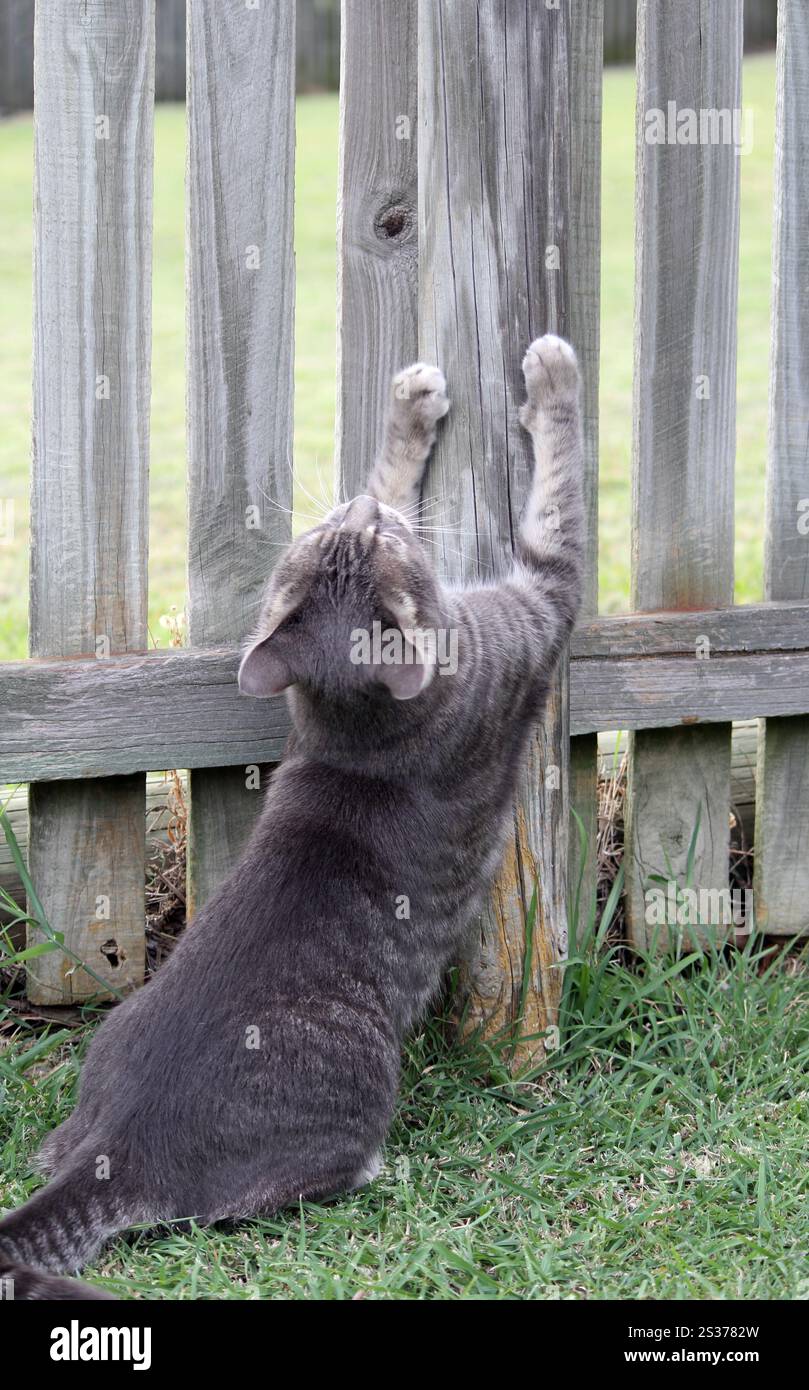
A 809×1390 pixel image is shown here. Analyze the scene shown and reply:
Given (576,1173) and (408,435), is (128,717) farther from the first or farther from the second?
(576,1173)

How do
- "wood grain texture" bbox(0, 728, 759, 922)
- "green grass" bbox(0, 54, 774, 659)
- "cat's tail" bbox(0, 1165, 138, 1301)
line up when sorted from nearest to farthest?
"cat's tail" bbox(0, 1165, 138, 1301)
"wood grain texture" bbox(0, 728, 759, 922)
"green grass" bbox(0, 54, 774, 659)

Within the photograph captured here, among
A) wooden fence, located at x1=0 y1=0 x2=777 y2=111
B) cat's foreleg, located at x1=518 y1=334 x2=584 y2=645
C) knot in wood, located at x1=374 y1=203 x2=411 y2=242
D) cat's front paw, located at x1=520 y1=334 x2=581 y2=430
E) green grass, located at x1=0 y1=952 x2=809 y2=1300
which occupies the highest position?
wooden fence, located at x1=0 y1=0 x2=777 y2=111

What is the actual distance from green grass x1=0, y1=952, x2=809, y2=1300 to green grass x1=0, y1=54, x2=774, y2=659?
1.49 meters

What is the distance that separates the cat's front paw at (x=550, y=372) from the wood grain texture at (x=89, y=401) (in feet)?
2.78

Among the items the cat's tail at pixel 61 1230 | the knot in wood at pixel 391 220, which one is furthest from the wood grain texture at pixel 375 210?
the cat's tail at pixel 61 1230

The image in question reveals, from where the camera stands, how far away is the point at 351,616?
2793 millimetres

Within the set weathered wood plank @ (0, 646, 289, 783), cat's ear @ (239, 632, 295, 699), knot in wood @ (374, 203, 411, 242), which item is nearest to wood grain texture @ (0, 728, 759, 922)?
weathered wood plank @ (0, 646, 289, 783)

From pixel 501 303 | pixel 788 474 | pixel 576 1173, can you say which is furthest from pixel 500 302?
pixel 576 1173

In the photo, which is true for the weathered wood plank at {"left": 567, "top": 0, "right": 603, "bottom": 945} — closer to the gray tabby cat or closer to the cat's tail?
the gray tabby cat

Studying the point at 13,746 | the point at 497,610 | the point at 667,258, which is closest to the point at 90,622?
the point at 13,746

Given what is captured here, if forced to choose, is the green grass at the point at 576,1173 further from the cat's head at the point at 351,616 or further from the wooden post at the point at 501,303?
the cat's head at the point at 351,616

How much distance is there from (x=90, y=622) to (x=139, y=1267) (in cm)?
136

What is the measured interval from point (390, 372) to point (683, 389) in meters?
0.74

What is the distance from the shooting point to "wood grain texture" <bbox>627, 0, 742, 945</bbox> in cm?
315
